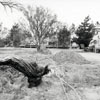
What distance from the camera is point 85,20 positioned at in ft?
87.5

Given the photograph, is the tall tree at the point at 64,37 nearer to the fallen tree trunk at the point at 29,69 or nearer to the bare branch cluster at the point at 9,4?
the bare branch cluster at the point at 9,4

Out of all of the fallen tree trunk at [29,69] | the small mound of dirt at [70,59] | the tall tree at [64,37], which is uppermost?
the tall tree at [64,37]

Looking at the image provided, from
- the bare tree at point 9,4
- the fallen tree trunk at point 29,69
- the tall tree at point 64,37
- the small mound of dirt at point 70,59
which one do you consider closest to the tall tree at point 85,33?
the tall tree at point 64,37

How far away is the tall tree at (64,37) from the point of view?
92.7ft

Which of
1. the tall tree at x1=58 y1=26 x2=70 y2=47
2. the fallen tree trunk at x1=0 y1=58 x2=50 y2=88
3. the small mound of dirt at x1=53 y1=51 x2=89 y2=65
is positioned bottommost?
the small mound of dirt at x1=53 y1=51 x2=89 y2=65

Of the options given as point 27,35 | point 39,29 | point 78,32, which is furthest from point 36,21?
point 78,32

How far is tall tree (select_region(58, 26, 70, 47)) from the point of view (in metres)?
28.3

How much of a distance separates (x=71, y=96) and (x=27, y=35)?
16.5 m

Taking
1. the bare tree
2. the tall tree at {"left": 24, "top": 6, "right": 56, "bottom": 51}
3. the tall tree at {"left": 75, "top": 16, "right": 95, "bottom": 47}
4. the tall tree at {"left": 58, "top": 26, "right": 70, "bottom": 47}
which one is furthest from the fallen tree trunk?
the tall tree at {"left": 58, "top": 26, "right": 70, "bottom": 47}

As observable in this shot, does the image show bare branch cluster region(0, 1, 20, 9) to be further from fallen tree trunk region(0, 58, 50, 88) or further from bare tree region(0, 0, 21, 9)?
fallen tree trunk region(0, 58, 50, 88)

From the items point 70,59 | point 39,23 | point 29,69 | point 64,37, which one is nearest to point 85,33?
point 64,37

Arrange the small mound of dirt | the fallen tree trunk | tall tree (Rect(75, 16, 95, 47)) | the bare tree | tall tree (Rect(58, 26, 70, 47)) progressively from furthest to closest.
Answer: tall tree (Rect(58, 26, 70, 47)) < tall tree (Rect(75, 16, 95, 47)) < the small mound of dirt < the bare tree < the fallen tree trunk

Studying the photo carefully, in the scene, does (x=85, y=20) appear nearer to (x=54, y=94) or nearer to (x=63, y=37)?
(x=63, y=37)

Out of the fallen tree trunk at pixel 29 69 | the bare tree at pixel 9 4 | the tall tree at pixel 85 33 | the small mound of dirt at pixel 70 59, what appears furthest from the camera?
the tall tree at pixel 85 33
